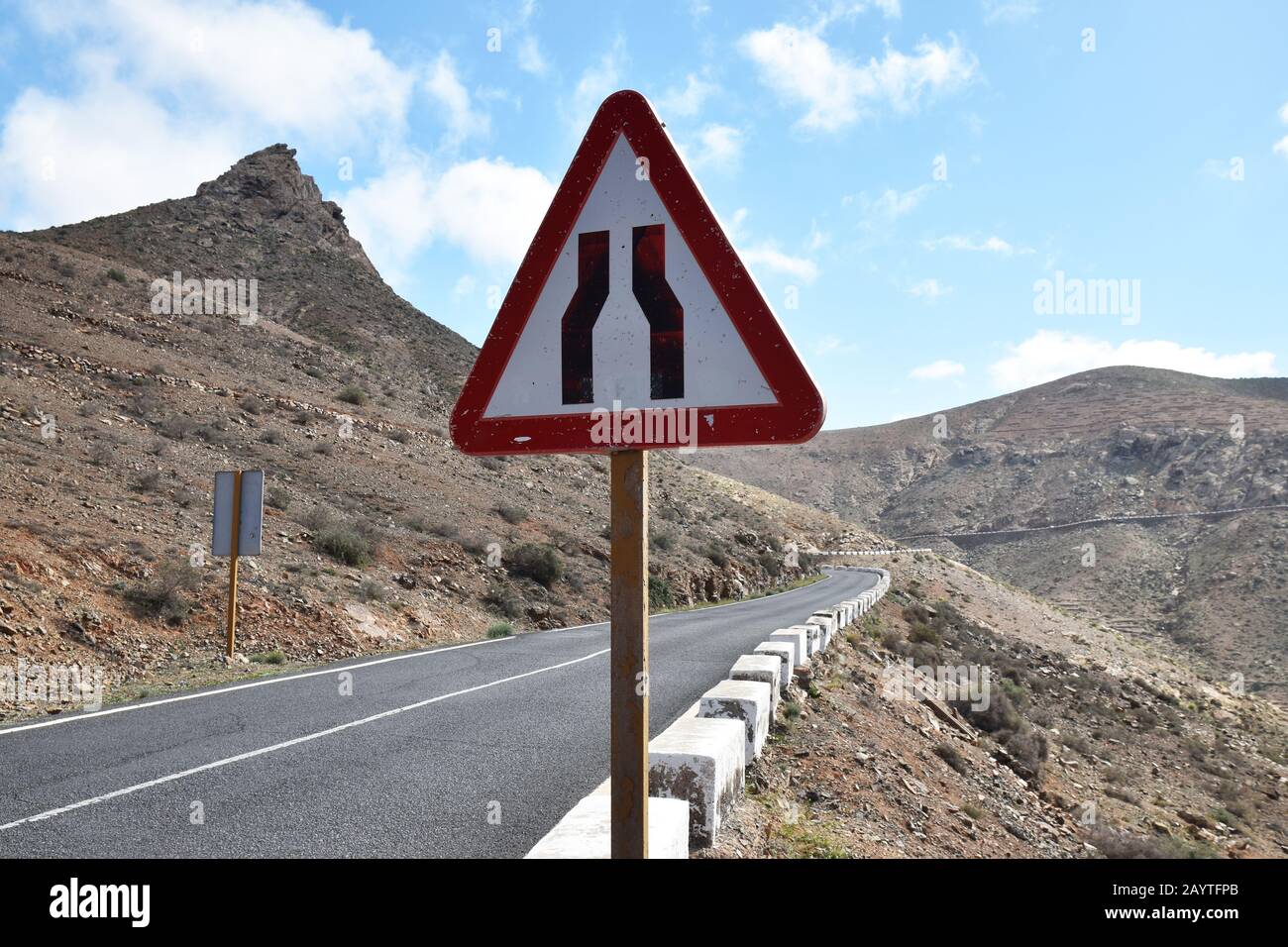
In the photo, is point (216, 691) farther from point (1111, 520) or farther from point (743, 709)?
point (1111, 520)

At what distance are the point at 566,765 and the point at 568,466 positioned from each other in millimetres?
32160

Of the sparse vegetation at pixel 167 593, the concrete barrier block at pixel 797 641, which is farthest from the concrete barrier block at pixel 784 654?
the sparse vegetation at pixel 167 593

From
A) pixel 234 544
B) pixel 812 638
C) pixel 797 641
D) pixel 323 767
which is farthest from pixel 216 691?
pixel 812 638

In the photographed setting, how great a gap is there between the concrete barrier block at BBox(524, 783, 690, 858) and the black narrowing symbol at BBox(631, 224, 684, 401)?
5.99 feet

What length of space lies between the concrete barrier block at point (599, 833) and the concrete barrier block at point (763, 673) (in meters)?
3.99

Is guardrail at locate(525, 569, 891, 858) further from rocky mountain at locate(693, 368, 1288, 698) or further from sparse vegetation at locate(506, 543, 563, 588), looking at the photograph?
rocky mountain at locate(693, 368, 1288, 698)

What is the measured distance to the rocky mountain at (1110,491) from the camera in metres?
54.7

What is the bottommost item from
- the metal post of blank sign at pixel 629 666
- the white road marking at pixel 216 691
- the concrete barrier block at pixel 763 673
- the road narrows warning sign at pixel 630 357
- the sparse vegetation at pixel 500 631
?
the sparse vegetation at pixel 500 631

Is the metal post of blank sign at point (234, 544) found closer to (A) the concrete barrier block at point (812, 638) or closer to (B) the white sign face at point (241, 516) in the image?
(B) the white sign face at point (241, 516)

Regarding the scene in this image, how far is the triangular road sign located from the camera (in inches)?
82.0

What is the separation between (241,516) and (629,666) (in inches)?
464

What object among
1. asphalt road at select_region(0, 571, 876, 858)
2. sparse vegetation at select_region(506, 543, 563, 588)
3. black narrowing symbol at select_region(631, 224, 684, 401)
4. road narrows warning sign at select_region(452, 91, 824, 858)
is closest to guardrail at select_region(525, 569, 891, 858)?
asphalt road at select_region(0, 571, 876, 858)

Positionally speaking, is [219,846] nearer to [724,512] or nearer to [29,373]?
[29,373]
